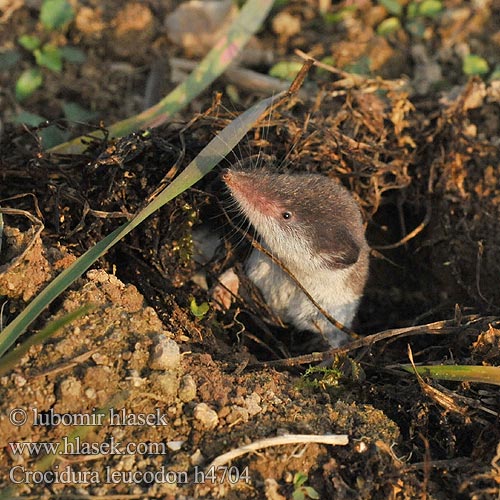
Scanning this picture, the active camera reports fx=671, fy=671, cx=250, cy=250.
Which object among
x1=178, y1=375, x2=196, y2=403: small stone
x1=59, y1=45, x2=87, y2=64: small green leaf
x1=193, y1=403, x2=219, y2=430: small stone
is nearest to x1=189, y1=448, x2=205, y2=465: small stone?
x1=193, y1=403, x2=219, y2=430: small stone

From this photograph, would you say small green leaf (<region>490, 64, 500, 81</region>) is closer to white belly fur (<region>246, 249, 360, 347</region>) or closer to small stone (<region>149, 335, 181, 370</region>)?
white belly fur (<region>246, 249, 360, 347</region>)

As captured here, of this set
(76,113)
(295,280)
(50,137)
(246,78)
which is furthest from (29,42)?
(295,280)

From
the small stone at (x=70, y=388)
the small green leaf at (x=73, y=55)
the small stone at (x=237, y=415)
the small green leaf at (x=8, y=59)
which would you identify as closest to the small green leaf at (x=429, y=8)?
the small green leaf at (x=73, y=55)

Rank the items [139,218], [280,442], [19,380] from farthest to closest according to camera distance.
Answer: [139,218] → [280,442] → [19,380]

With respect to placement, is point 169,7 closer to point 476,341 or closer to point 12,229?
point 12,229

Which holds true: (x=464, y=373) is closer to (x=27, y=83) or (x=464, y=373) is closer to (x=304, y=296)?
(x=304, y=296)
